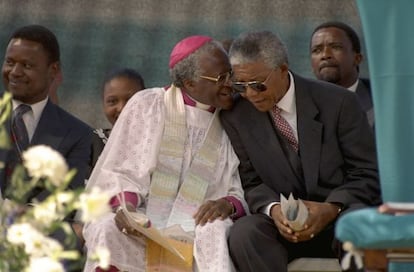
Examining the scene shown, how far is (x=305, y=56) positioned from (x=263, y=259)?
8.35 feet

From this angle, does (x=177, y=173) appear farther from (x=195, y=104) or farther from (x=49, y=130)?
(x=49, y=130)

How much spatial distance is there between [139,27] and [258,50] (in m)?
1.99

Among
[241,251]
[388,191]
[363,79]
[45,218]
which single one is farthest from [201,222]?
[45,218]

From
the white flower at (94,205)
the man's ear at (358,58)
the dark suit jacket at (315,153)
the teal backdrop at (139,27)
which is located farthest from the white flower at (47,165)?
the teal backdrop at (139,27)

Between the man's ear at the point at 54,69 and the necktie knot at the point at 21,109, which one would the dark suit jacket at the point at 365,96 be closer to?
the man's ear at the point at 54,69

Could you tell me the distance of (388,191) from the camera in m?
4.75

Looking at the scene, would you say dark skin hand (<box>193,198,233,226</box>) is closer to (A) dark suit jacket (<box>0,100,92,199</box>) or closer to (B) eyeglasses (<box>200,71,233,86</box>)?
(B) eyeglasses (<box>200,71,233,86</box>)

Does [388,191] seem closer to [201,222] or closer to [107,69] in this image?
[201,222]

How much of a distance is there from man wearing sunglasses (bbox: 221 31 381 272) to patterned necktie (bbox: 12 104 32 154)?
1.15 metres

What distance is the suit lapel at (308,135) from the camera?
5.86 metres

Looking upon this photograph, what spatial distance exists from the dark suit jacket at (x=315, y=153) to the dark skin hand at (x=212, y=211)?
0.41 ft

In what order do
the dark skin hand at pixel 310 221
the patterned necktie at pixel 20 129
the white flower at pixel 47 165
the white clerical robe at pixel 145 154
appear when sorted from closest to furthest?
the white flower at pixel 47 165, the dark skin hand at pixel 310 221, the white clerical robe at pixel 145 154, the patterned necktie at pixel 20 129

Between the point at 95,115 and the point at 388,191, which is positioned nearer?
the point at 388,191

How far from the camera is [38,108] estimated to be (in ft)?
21.9
